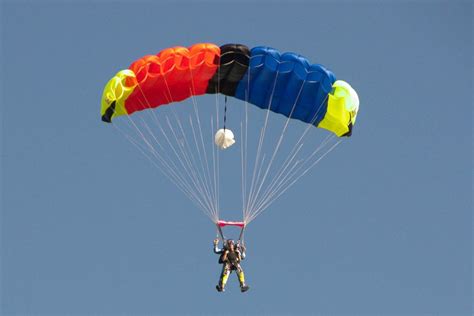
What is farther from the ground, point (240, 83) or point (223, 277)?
point (240, 83)

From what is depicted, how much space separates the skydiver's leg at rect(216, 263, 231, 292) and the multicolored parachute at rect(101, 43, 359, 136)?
3.21m

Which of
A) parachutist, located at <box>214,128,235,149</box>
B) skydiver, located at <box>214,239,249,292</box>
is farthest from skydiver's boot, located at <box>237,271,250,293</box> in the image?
parachutist, located at <box>214,128,235,149</box>

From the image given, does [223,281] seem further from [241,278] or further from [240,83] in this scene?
[240,83]

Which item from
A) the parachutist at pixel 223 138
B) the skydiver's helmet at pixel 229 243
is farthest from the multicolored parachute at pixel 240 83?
the skydiver's helmet at pixel 229 243

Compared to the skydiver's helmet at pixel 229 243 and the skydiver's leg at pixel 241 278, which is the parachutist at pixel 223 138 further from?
the skydiver's leg at pixel 241 278

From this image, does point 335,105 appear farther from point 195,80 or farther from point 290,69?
point 195,80

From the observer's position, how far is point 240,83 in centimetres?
2300

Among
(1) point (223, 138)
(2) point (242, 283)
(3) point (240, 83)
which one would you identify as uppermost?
(3) point (240, 83)

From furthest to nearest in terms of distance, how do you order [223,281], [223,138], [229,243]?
[223,138], [229,243], [223,281]

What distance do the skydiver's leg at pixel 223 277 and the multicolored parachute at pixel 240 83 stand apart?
A: 3212 mm

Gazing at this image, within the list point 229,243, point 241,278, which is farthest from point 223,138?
point 241,278

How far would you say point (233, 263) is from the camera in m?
21.6

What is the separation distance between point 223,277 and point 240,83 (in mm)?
3755

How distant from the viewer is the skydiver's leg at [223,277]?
2141 centimetres
